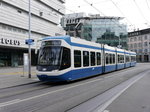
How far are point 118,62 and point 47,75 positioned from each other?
594 inches

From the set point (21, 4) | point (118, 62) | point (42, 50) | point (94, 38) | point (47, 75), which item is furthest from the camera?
point (94, 38)

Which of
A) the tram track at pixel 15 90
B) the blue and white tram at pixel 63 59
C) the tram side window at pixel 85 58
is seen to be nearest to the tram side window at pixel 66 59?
the blue and white tram at pixel 63 59

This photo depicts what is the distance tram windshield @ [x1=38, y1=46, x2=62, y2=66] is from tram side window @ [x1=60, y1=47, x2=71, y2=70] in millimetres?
283

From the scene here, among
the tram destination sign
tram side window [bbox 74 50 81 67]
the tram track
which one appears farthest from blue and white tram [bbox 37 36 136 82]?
the tram destination sign

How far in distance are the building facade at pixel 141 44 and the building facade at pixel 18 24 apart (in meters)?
54.1

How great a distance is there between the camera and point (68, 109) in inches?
240

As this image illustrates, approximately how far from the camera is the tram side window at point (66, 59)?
37.3ft

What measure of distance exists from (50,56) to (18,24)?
102ft

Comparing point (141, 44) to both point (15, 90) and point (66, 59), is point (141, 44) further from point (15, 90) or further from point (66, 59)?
point (15, 90)

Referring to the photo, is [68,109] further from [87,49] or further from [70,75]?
[87,49]

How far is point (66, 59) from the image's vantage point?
11617mm

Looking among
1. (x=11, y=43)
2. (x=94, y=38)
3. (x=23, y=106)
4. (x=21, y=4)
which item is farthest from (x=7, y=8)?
(x=94, y=38)

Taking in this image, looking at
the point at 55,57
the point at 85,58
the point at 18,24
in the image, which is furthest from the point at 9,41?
the point at 55,57

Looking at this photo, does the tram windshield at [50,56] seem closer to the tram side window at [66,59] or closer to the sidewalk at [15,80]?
the tram side window at [66,59]
